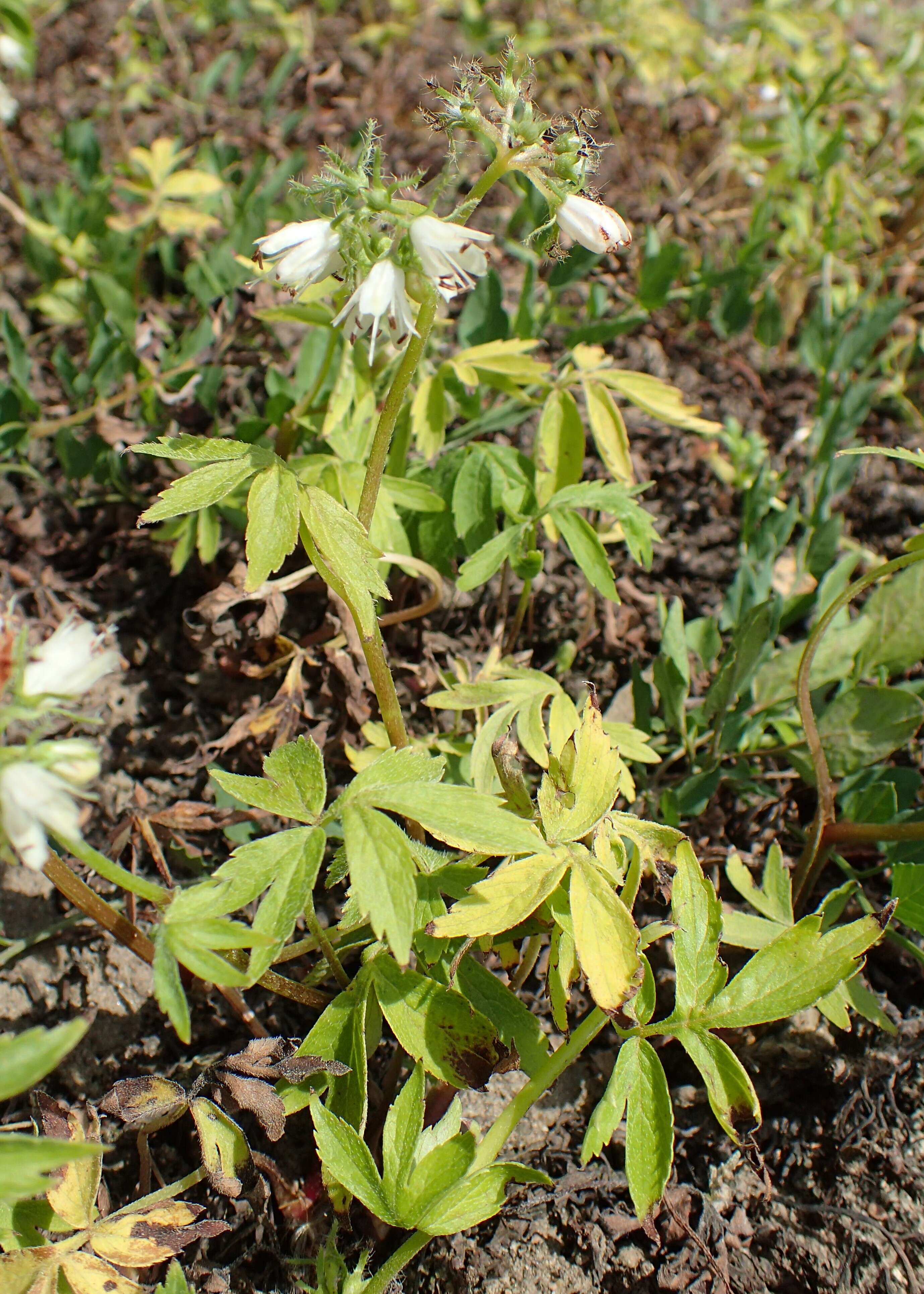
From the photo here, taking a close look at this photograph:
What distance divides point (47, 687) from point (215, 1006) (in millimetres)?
1091

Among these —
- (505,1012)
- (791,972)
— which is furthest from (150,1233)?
(791,972)

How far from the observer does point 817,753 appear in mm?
1873

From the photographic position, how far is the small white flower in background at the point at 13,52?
351 centimetres

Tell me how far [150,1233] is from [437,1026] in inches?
21.9

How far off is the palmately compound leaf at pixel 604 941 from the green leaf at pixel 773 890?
22.0 inches

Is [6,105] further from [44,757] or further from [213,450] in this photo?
[44,757]

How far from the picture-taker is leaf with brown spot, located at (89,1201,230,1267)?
1511 mm

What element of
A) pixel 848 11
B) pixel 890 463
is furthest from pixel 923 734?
pixel 848 11

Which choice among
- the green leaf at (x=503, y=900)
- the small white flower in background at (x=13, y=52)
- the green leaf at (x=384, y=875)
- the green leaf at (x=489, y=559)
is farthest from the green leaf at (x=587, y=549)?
the small white flower in background at (x=13, y=52)

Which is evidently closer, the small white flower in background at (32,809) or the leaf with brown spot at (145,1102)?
the small white flower in background at (32,809)

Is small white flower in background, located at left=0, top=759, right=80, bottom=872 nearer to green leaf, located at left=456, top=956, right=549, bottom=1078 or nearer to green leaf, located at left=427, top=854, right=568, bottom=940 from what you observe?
→ green leaf, located at left=427, top=854, right=568, bottom=940

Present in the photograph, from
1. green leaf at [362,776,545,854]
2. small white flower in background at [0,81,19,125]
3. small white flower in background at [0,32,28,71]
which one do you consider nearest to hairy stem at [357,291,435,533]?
green leaf at [362,776,545,854]

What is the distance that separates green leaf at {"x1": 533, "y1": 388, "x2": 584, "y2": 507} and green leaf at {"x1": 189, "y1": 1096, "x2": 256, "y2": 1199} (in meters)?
1.41

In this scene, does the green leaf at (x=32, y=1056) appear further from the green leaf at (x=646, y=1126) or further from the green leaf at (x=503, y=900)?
the green leaf at (x=646, y=1126)
